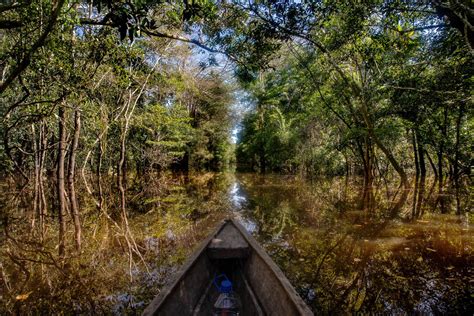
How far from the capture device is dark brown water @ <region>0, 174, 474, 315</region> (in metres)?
3.93

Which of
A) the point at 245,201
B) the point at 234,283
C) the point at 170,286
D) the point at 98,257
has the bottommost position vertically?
the point at 98,257

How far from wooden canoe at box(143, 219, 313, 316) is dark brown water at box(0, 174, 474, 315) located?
903 mm

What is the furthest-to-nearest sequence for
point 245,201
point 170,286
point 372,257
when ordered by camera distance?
point 245,201 → point 372,257 → point 170,286

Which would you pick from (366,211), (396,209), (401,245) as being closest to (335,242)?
(401,245)

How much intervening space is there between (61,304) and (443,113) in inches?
752

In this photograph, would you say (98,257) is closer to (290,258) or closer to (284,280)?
(290,258)

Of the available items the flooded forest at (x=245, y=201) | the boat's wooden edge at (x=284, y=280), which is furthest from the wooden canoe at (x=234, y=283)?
the flooded forest at (x=245, y=201)

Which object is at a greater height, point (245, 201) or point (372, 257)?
point (372, 257)

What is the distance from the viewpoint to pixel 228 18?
6.24 metres

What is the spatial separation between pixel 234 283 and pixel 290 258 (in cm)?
180

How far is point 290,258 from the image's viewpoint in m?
5.51

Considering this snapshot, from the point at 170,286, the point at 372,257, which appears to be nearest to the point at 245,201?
the point at 372,257

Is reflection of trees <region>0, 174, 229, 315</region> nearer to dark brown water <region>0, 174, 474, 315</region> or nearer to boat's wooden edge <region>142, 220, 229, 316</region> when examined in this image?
dark brown water <region>0, 174, 474, 315</region>

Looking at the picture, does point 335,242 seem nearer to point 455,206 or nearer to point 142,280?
point 142,280
